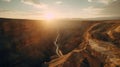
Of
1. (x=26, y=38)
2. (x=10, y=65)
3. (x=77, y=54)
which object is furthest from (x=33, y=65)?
(x=77, y=54)

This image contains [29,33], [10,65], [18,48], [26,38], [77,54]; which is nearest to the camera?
[77,54]

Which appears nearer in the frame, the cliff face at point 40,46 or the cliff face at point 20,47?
the cliff face at point 40,46

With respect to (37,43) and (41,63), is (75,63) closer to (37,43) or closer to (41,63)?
(41,63)

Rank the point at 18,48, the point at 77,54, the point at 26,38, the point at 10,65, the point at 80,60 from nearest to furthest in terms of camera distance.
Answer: the point at 80,60, the point at 77,54, the point at 10,65, the point at 18,48, the point at 26,38

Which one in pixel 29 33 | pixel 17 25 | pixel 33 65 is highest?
pixel 17 25

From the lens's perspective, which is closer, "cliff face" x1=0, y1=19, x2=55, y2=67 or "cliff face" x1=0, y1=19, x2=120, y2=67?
"cliff face" x1=0, y1=19, x2=120, y2=67

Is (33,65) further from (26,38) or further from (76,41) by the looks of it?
(76,41)

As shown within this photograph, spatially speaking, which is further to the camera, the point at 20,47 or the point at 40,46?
the point at 40,46

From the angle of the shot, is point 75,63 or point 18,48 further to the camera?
point 18,48

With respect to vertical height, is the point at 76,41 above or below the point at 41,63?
above

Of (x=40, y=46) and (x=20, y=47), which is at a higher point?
(x=20, y=47)
